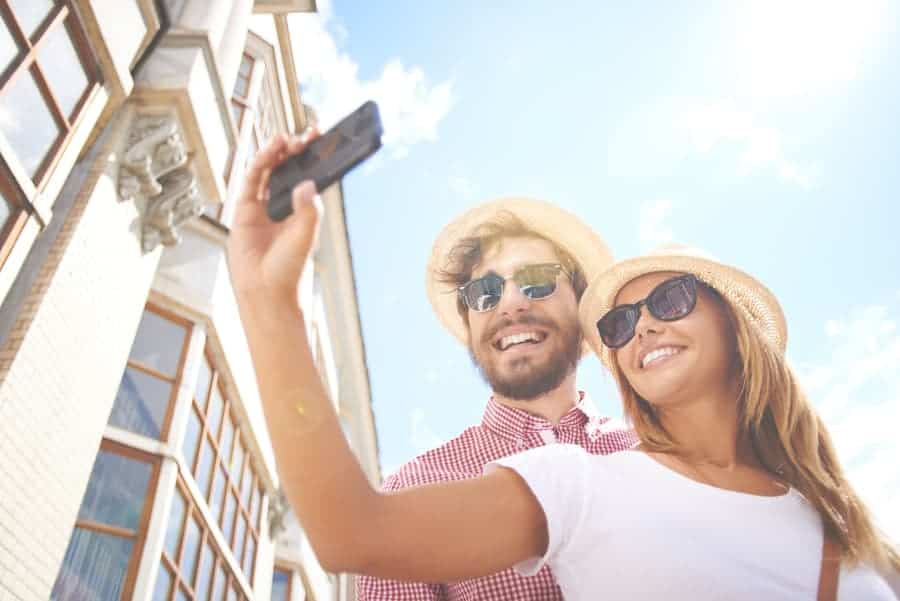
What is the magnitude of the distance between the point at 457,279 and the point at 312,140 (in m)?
1.65

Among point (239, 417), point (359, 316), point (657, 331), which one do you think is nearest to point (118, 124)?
point (239, 417)

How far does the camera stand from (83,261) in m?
4.50

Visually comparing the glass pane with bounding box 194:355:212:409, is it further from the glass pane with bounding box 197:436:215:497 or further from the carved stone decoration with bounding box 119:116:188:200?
the carved stone decoration with bounding box 119:116:188:200

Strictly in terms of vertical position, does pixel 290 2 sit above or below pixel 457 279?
above

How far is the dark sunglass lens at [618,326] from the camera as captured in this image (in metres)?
1.79

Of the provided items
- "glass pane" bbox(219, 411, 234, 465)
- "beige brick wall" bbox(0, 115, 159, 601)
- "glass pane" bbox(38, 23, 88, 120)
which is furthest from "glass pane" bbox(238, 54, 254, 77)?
"glass pane" bbox(219, 411, 234, 465)

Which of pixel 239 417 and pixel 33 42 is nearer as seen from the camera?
pixel 33 42

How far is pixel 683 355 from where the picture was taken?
164 cm

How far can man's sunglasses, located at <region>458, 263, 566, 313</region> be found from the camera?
7.64ft

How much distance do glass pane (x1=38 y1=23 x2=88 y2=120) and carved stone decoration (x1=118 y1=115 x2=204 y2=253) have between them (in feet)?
2.04

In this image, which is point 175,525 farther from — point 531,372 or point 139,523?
point 531,372

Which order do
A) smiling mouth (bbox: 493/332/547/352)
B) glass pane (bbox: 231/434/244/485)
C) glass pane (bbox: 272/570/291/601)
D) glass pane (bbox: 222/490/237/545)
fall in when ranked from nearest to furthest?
1. smiling mouth (bbox: 493/332/547/352)
2. glass pane (bbox: 222/490/237/545)
3. glass pane (bbox: 231/434/244/485)
4. glass pane (bbox: 272/570/291/601)

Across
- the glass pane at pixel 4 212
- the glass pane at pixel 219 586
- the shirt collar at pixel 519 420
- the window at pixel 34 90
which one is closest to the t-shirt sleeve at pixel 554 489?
the shirt collar at pixel 519 420

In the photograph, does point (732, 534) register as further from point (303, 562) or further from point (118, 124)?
point (303, 562)
